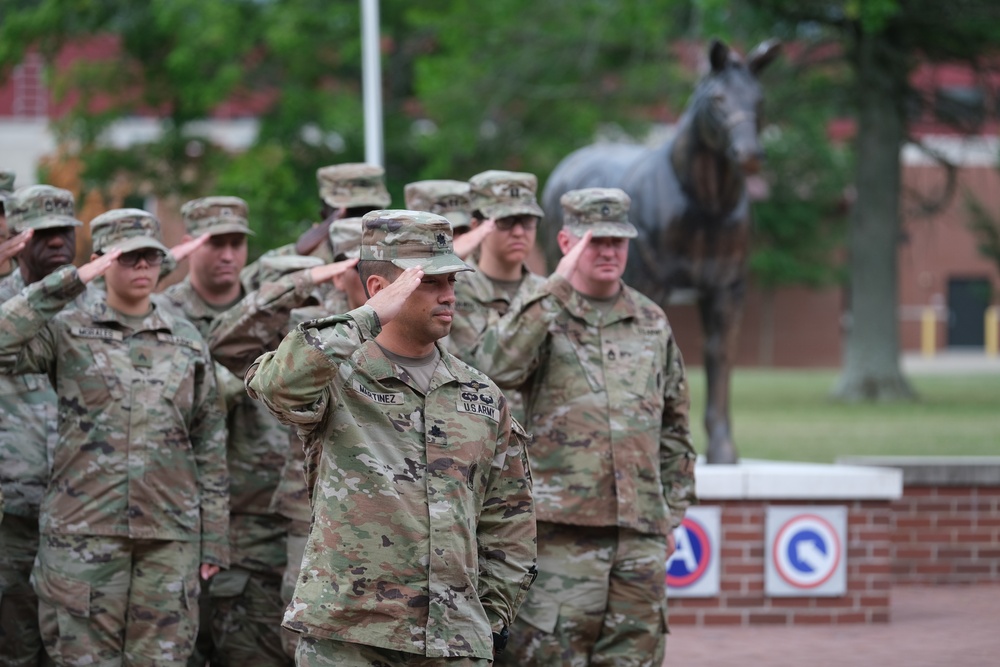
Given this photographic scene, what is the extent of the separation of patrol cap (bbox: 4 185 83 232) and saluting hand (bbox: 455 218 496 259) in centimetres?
158

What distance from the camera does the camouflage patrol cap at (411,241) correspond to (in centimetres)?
475

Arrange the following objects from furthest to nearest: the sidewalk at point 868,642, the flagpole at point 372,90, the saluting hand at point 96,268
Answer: the flagpole at point 372,90 < the sidewalk at point 868,642 < the saluting hand at point 96,268

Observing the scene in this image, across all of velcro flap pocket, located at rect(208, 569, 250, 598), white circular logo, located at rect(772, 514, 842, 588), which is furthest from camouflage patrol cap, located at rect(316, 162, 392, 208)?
white circular logo, located at rect(772, 514, 842, 588)

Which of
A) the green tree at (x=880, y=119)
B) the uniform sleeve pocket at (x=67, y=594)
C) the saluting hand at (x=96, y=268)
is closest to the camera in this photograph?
the saluting hand at (x=96, y=268)

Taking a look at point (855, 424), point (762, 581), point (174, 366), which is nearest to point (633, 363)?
point (174, 366)

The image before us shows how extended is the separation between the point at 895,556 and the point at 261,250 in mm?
5278

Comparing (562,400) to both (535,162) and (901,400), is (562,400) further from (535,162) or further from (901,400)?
(535,162)

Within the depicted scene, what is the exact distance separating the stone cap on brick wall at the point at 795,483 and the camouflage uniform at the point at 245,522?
119 inches

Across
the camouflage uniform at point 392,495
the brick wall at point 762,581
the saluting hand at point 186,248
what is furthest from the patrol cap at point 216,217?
the brick wall at point 762,581

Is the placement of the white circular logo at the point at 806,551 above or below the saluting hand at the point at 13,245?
below

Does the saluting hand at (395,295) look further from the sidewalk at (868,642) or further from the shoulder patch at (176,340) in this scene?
the sidewalk at (868,642)

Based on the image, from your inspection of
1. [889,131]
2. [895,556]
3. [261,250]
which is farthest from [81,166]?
[895,556]

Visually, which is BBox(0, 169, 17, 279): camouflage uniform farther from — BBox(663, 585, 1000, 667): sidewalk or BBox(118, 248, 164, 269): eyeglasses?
BBox(663, 585, 1000, 667): sidewalk

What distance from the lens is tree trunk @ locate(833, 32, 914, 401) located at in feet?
72.2
